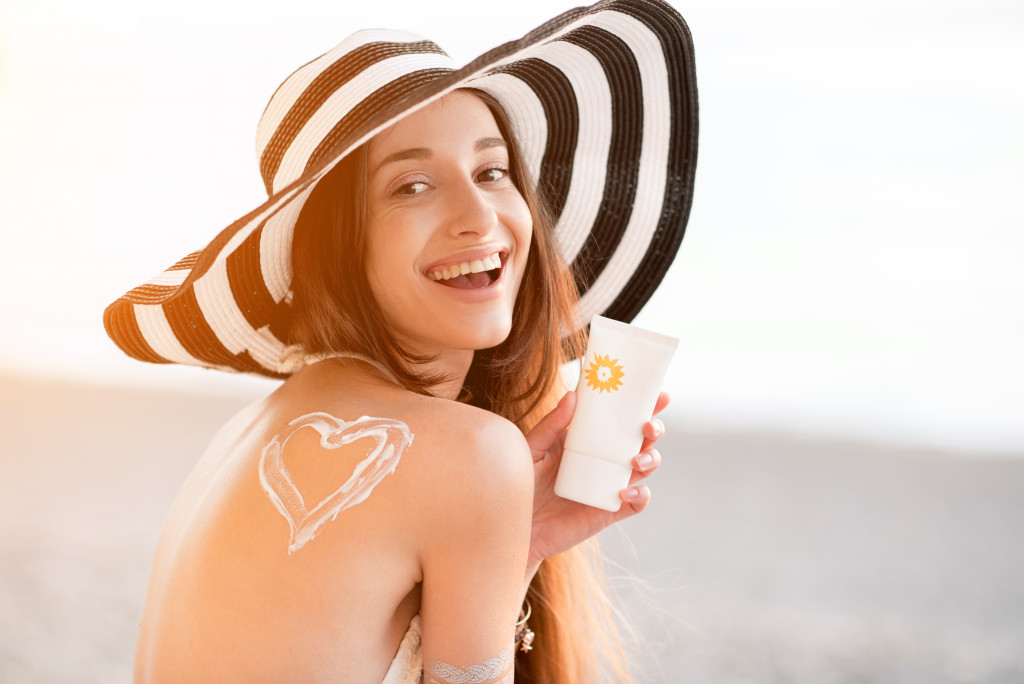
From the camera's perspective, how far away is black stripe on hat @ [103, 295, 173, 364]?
3.99 ft

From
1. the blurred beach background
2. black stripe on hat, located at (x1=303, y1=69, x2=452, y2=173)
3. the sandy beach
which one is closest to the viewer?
black stripe on hat, located at (x1=303, y1=69, x2=452, y2=173)

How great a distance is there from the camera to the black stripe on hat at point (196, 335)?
3.89 ft

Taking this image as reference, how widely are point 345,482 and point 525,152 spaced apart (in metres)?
0.69

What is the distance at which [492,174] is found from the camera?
116 centimetres

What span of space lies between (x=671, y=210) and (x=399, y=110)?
0.66 meters

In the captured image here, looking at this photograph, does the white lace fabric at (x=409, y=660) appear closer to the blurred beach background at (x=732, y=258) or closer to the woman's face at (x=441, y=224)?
the woman's face at (x=441, y=224)

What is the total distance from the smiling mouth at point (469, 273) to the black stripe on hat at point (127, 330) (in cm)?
45

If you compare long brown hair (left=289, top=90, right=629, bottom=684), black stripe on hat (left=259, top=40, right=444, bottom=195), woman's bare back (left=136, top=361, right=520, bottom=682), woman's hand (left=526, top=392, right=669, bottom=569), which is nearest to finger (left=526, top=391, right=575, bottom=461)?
woman's hand (left=526, top=392, right=669, bottom=569)

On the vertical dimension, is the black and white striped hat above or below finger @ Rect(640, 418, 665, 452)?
above

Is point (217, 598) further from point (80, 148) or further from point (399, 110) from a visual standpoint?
point (80, 148)

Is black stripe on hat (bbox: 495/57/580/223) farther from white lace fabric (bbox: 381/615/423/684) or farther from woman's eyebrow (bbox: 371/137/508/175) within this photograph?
white lace fabric (bbox: 381/615/423/684)

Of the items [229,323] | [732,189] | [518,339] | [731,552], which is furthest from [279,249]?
[732,189]

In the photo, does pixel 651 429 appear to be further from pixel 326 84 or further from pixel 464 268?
pixel 326 84

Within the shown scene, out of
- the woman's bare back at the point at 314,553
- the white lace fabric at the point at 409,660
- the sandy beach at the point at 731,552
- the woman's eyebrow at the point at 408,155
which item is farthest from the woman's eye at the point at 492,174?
the sandy beach at the point at 731,552
